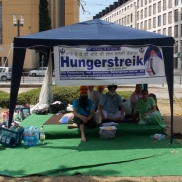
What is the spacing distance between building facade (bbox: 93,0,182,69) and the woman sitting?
4288cm

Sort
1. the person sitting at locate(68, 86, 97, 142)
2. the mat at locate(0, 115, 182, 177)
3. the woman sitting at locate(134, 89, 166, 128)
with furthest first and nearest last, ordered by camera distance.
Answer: the woman sitting at locate(134, 89, 166, 128)
the person sitting at locate(68, 86, 97, 142)
the mat at locate(0, 115, 182, 177)

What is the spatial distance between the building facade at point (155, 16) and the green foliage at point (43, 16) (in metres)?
12.8

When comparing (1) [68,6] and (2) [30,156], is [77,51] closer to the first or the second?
(2) [30,156]

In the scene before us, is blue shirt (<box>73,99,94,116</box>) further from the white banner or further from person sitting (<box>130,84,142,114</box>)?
person sitting (<box>130,84,142,114</box>)

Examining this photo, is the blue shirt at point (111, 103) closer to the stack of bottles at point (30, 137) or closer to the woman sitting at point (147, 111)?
the woman sitting at point (147, 111)

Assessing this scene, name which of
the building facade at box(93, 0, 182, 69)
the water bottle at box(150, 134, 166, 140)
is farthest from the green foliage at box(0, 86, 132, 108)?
the building facade at box(93, 0, 182, 69)

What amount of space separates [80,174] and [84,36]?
10.4 feet

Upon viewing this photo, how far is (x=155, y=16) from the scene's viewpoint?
67.4 meters

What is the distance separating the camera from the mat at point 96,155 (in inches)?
210

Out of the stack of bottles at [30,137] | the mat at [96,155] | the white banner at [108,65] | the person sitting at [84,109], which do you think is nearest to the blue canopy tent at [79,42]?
the white banner at [108,65]

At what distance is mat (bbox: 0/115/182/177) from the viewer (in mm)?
5324

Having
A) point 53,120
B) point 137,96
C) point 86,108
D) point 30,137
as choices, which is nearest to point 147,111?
point 137,96

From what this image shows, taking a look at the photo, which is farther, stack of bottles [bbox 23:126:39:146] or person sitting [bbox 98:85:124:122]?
person sitting [bbox 98:85:124:122]

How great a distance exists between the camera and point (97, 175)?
16.9ft
